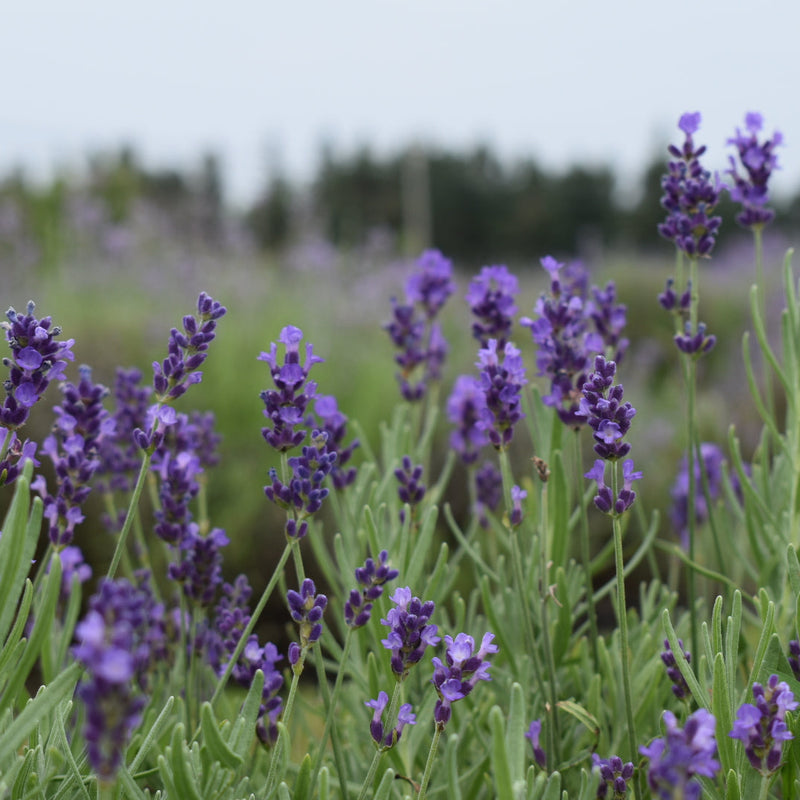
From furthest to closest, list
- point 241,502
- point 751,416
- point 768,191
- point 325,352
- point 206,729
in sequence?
point 751,416 → point 325,352 → point 241,502 → point 768,191 → point 206,729

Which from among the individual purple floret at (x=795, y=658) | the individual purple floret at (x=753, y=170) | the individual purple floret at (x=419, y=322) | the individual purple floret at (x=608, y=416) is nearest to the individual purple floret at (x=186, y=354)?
the individual purple floret at (x=608, y=416)

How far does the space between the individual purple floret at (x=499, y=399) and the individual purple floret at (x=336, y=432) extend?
313 mm

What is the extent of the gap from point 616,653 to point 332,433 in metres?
0.71

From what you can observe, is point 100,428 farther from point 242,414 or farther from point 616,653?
point 242,414

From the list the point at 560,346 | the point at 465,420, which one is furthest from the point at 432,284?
the point at 560,346

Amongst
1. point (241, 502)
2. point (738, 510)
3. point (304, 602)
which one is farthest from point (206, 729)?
point (241, 502)

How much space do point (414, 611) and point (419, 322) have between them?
1179 millimetres

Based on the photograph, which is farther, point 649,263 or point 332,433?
point 649,263

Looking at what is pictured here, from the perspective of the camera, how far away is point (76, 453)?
4.50 ft

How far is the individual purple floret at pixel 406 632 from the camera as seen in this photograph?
44.6 inches

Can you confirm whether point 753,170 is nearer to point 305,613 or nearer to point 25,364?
point 305,613

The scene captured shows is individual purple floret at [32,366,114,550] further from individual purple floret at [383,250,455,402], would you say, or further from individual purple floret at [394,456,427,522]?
individual purple floret at [383,250,455,402]

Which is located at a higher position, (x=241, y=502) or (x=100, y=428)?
(x=100, y=428)

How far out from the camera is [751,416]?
295 inches
